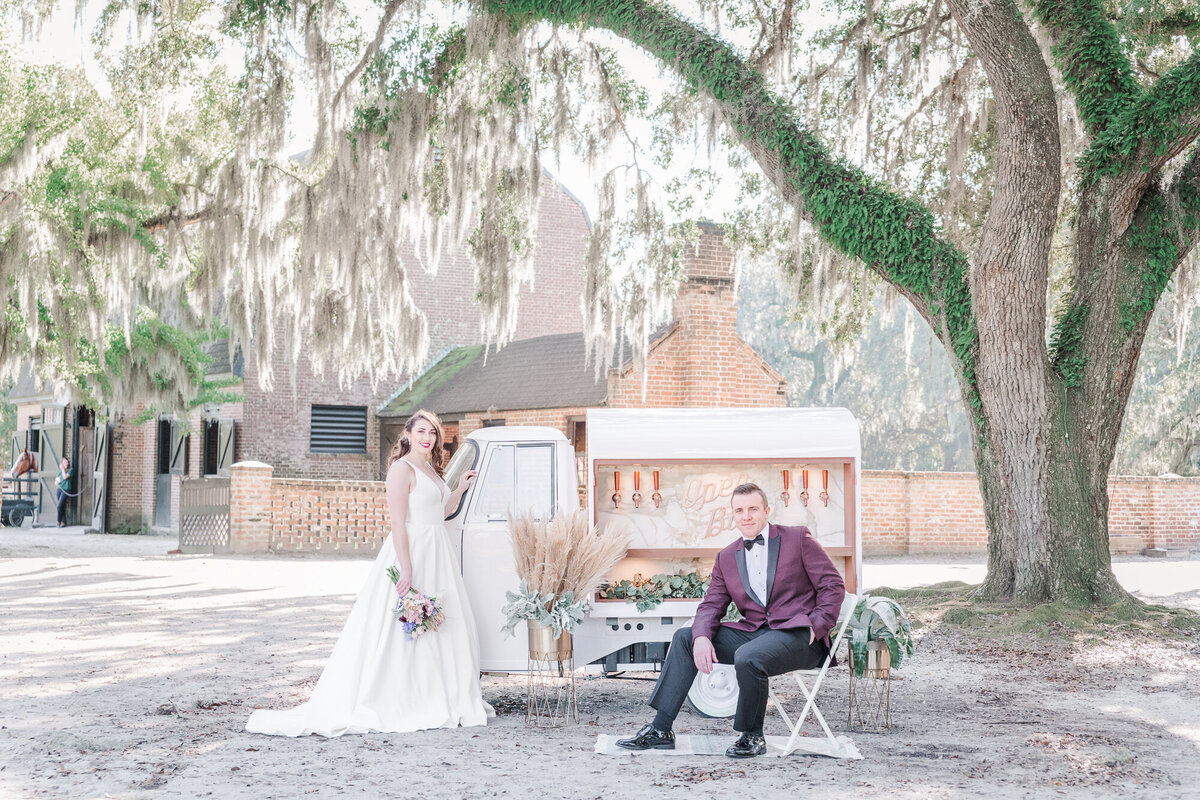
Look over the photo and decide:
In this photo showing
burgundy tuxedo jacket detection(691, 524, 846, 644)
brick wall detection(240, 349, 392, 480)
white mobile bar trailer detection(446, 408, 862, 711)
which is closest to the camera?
burgundy tuxedo jacket detection(691, 524, 846, 644)

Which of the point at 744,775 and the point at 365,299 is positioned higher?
the point at 365,299

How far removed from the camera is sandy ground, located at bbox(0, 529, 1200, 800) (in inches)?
202

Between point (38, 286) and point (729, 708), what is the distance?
13289mm

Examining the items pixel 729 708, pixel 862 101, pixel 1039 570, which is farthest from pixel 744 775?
pixel 862 101

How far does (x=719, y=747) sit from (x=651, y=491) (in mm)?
2411

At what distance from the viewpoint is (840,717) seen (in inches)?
272

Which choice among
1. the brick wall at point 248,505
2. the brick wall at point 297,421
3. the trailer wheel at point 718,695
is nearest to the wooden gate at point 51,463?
the brick wall at point 297,421

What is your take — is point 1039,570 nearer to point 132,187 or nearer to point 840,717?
point 840,717

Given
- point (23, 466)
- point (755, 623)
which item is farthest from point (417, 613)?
point (23, 466)

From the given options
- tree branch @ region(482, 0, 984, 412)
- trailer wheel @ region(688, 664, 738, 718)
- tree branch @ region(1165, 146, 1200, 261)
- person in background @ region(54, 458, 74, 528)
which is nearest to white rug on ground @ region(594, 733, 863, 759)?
trailer wheel @ region(688, 664, 738, 718)

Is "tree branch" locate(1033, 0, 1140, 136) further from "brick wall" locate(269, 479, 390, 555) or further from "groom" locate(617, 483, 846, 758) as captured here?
"brick wall" locate(269, 479, 390, 555)

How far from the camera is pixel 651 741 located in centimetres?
582

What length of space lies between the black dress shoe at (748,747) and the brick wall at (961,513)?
54.6 ft

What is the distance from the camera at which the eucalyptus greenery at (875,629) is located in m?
6.25
